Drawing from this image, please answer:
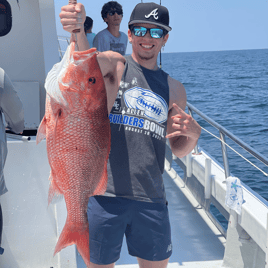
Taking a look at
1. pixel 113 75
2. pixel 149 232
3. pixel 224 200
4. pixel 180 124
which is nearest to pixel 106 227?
pixel 149 232

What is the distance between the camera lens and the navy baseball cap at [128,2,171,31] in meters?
1.88

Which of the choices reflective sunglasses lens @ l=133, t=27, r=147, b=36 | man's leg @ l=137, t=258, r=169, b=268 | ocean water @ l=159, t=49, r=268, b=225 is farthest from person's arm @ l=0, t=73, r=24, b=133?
ocean water @ l=159, t=49, r=268, b=225

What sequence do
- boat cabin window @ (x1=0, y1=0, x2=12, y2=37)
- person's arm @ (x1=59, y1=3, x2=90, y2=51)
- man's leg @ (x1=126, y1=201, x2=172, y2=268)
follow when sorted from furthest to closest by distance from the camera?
boat cabin window @ (x1=0, y1=0, x2=12, y2=37)
man's leg @ (x1=126, y1=201, x2=172, y2=268)
person's arm @ (x1=59, y1=3, x2=90, y2=51)

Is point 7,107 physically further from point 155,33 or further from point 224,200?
point 224,200

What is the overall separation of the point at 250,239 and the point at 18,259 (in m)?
1.96

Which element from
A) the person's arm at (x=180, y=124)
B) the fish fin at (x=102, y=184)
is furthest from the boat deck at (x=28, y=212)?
the fish fin at (x=102, y=184)

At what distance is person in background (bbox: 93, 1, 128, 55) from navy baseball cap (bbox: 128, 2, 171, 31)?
9.40ft

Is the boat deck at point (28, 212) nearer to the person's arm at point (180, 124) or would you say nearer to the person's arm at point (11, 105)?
the person's arm at point (11, 105)

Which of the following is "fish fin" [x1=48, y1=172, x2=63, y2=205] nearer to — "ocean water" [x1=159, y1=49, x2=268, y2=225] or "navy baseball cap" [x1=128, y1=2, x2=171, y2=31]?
"navy baseball cap" [x1=128, y1=2, x2=171, y2=31]

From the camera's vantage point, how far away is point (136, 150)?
6.43 ft

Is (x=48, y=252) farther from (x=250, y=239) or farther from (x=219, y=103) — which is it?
(x=219, y=103)

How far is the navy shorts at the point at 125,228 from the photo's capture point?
197 cm

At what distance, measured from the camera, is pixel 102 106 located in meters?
1.56

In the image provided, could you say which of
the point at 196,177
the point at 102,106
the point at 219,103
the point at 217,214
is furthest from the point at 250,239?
the point at 219,103
